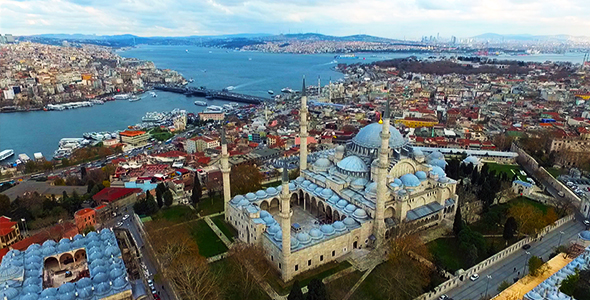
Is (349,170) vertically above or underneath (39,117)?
above

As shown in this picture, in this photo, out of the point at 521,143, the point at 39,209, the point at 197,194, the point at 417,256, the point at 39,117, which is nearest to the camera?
the point at 417,256

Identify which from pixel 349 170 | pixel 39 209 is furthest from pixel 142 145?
pixel 349 170

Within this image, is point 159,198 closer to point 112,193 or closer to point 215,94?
point 112,193

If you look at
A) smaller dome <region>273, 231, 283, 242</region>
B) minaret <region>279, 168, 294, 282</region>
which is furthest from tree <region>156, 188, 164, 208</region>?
minaret <region>279, 168, 294, 282</region>

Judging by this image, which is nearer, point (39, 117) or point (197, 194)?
point (197, 194)

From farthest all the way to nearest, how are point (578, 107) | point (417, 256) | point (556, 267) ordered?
point (578, 107)
point (417, 256)
point (556, 267)

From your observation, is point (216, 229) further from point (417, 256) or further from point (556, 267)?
point (556, 267)
